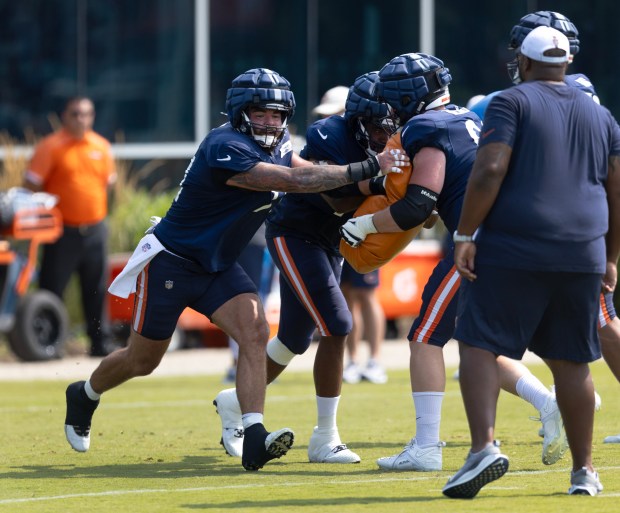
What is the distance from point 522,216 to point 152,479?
7.60 feet

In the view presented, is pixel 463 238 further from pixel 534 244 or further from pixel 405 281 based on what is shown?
pixel 405 281

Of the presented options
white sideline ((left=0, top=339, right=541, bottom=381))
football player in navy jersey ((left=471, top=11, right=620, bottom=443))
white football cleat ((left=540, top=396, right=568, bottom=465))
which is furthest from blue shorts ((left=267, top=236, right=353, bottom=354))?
white sideline ((left=0, top=339, right=541, bottom=381))


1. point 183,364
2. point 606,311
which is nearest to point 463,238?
point 606,311

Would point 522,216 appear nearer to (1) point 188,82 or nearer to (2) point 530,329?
(2) point 530,329

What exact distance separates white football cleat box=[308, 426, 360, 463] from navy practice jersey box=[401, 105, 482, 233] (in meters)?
1.36

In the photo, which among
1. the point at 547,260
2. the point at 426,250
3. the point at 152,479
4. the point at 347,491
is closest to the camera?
the point at 547,260

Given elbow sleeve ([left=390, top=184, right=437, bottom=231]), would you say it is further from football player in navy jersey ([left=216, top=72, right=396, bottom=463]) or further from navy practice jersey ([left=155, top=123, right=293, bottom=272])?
navy practice jersey ([left=155, top=123, right=293, bottom=272])

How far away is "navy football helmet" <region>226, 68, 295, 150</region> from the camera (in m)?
7.79

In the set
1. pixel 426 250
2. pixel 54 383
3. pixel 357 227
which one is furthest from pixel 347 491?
pixel 426 250

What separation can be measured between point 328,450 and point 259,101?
1840 millimetres

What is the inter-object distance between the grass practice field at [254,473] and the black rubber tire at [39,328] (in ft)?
7.27

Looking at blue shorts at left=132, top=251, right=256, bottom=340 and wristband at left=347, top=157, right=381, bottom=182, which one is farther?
blue shorts at left=132, top=251, right=256, bottom=340

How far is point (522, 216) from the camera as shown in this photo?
6289mm

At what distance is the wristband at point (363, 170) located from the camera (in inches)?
299
